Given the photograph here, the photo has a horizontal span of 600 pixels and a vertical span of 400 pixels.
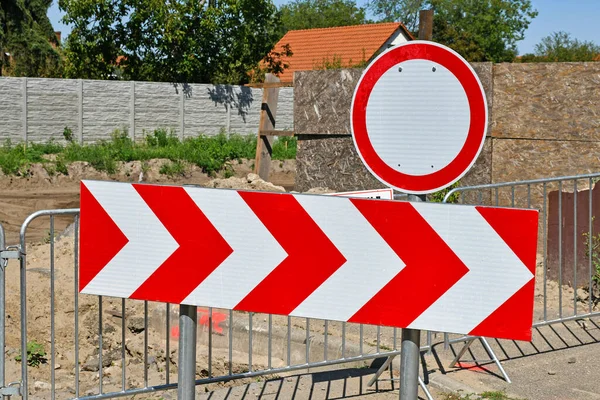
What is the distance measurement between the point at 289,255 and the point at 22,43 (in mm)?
39566

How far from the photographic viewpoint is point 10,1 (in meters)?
41.4

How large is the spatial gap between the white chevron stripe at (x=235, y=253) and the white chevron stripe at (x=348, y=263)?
231mm

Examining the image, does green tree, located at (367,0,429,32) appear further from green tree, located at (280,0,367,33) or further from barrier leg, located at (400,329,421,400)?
barrier leg, located at (400,329,421,400)

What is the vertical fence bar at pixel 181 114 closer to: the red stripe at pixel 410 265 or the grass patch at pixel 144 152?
the grass patch at pixel 144 152

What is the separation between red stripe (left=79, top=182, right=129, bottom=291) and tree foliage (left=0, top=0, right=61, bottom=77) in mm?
36434

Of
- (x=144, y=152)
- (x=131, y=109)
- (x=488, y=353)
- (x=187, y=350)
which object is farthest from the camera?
(x=131, y=109)

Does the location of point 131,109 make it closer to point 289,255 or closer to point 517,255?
point 289,255

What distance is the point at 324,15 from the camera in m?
84.4

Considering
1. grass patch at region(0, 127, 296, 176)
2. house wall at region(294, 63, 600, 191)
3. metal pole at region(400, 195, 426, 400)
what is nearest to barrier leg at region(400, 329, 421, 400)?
metal pole at region(400, 195, 426, 400)

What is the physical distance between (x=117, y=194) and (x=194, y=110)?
23.0m

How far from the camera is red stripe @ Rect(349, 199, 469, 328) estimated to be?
3711 mm

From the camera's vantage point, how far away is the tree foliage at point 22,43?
4006 cm

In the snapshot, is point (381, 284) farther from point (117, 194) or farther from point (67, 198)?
point (67, 198)

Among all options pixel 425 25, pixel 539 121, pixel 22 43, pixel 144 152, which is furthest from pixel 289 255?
pixel 22 43
